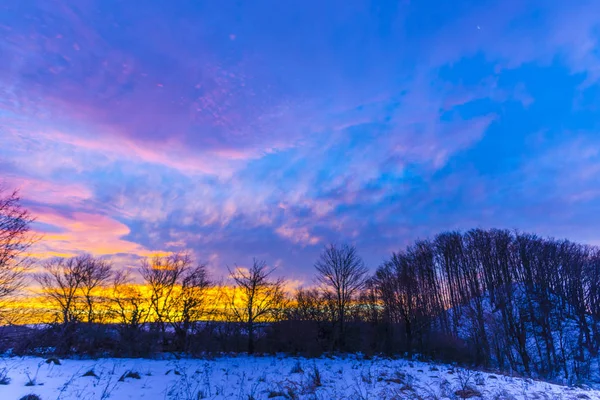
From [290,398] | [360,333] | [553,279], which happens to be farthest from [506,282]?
[290,398]

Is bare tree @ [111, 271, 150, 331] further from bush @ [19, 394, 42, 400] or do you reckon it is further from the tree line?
bush @ [19, 394, 42, 400]

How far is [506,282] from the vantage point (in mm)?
43500

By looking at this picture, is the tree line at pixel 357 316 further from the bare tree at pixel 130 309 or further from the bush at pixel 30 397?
the bush at pixel 30 397

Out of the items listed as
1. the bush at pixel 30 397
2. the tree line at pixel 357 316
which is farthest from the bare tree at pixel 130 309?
the bush at pixel 30 397

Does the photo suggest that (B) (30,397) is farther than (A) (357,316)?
No

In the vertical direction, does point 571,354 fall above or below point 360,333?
below

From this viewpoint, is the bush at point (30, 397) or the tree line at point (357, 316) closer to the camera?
the bush at point (30, 397)

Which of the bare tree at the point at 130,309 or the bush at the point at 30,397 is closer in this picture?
the bush at the point at 30,397

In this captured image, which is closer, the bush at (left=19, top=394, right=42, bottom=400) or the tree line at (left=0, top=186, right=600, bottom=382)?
the bush at (left=19, top=394, right=42, bottom=400)

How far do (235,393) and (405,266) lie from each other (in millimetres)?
49452

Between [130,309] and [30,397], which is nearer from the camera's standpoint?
[30,397]

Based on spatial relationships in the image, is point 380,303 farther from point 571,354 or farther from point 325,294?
point 571,354

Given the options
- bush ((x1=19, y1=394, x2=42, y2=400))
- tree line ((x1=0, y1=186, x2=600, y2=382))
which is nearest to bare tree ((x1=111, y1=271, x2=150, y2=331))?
tree line ((x1=0, y1=186, x2=600, y2=382))

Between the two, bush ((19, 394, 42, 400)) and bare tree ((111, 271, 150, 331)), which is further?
bare tree ((111, 271, 150, 331))
